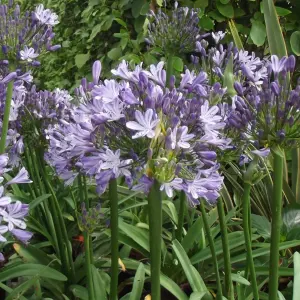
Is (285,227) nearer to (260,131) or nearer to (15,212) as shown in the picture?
(260,131)

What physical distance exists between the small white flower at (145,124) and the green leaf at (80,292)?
3.32 ft

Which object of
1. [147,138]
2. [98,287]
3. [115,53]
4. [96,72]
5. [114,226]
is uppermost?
[96,72]

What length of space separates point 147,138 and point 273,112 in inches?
12.7

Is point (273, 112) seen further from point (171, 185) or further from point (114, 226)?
point (114, 226)

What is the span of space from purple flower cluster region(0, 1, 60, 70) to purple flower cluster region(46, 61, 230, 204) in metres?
0.70

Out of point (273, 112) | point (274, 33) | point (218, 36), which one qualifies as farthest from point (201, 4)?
point (273, 112)

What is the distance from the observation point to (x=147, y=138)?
3.74 ft

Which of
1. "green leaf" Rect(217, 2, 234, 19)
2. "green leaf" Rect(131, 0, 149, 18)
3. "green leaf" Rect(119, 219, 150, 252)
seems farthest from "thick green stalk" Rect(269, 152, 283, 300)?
"green leaf" Rect(131, 0, 149, 18)

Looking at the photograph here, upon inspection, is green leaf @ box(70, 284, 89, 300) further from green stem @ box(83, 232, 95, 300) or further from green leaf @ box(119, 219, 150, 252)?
green stem @ box(83, 232, 95, 300)

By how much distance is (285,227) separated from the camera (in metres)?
2.39

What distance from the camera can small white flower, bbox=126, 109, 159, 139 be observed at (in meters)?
1.07

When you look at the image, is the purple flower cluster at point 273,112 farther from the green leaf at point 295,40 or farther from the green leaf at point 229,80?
the green leaf at point 295,40

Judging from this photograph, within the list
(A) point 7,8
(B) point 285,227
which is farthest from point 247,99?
(B) point 285,227

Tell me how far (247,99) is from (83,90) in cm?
46
